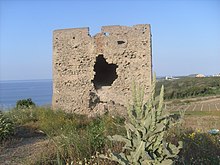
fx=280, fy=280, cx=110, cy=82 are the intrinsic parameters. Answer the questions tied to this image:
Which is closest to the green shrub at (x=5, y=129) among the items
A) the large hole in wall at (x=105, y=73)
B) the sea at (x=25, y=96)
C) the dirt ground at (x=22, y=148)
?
the dirt ground at (x=22, y=148)

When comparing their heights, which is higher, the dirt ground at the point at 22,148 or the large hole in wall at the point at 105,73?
the large hole in wall at the point at 105,73

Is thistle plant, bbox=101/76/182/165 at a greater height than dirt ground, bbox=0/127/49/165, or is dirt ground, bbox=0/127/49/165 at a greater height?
thistle plant, bbox=101/76/182/165

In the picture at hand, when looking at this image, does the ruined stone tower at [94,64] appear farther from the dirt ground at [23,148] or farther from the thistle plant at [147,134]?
the thistle plant at [147,134]

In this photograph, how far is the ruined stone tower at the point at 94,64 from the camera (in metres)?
11.6

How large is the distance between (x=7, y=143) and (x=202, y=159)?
18.0ft

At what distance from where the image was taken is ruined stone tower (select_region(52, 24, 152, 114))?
11570mm

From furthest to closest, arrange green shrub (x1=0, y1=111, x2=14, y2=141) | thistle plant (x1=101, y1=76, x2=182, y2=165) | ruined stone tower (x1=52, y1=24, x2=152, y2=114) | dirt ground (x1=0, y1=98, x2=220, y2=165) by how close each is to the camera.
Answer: ruined stone tower (x1=52, y1=24, x2=152, y2=114), green shrub (x1=0, y1=111, x2=14, y2=141), dirt ground (x1=0, y1=98, x2=220, y2=165), thistle plant (x1=101, y1=76, x2=182, y2=165)

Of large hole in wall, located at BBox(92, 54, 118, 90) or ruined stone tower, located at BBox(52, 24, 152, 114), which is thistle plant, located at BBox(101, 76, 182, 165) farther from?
large hole in wall, located at BBox(92, 54, 118, 90)

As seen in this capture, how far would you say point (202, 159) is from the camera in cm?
496

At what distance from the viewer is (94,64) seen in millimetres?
12055

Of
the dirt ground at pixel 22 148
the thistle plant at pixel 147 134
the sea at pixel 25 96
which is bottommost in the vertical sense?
the sea at pixel 25 96

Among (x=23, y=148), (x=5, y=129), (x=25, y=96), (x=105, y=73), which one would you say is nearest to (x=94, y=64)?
(x=105, y=73)

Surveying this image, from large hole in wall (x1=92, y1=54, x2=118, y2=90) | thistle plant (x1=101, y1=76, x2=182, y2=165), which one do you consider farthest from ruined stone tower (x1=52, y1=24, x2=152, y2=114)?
thistle plant (x1=101, y1=76, x2=182, y2=165)

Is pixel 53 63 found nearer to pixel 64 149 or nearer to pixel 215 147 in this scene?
pixel 64 149
